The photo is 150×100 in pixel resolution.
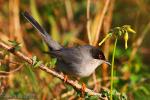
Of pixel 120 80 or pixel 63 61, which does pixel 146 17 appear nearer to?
pixel 120 80

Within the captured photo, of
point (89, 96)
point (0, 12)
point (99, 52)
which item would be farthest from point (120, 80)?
point (0, 12)

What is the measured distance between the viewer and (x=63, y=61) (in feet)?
14.1

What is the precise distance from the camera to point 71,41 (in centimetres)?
624

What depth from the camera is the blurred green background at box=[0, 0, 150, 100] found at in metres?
4.61

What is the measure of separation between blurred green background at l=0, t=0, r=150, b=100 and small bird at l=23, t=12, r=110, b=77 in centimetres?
18

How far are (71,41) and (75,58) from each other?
1.89 m

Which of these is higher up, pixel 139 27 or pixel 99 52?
pixel 139 27

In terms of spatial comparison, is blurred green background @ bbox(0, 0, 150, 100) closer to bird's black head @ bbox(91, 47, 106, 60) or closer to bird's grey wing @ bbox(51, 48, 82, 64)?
bird's grey wing @ bbox(51, 48, 82, 64)

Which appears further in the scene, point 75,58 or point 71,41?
point 71,41

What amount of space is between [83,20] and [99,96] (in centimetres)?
353

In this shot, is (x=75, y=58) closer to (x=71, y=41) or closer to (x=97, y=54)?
(x=97, y=54)

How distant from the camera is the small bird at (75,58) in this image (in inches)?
168

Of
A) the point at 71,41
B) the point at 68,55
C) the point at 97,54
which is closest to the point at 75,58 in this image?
the point at 68,55

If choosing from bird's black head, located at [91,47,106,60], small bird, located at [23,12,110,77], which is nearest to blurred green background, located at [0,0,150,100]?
small bird, located at [23,12,110,77]
